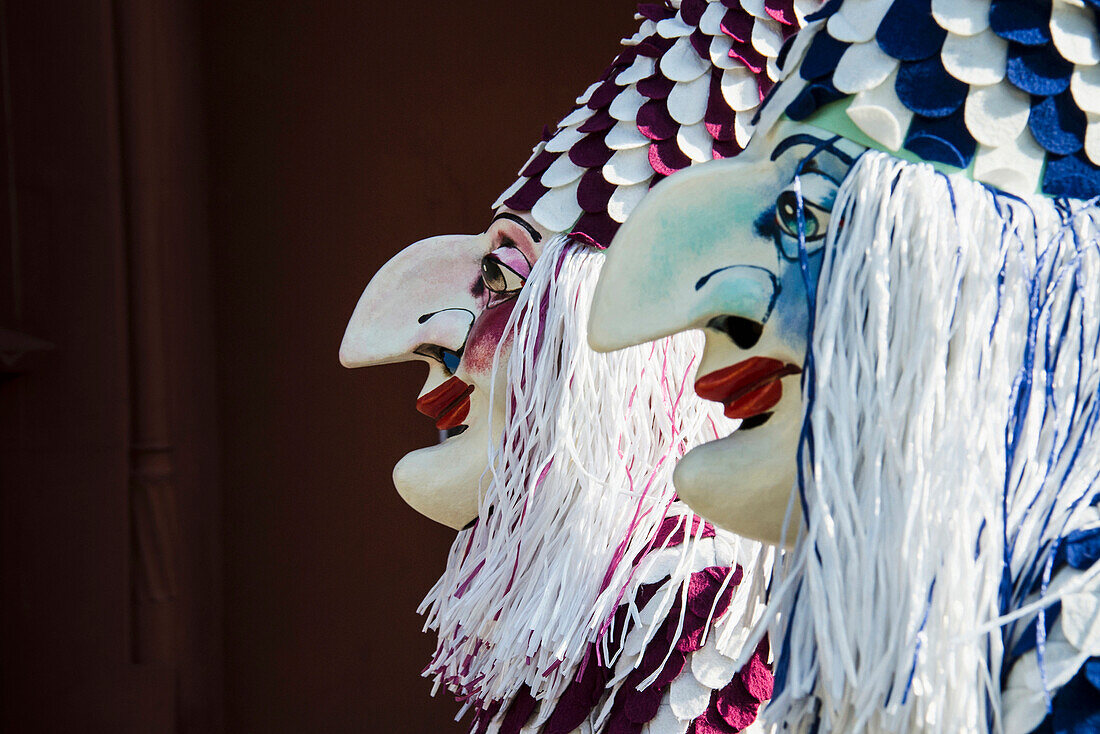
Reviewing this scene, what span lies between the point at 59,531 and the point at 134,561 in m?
0.12

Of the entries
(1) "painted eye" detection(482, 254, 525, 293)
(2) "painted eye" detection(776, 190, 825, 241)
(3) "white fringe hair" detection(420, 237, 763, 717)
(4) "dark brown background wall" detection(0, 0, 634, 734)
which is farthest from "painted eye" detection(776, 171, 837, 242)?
(4) "dark brown background wall" detection(0, 0, 634, 734)

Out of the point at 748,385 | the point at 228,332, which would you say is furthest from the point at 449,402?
the point at 228,332

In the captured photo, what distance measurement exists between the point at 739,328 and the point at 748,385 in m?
0.03

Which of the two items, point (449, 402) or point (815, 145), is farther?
point (449, 402)

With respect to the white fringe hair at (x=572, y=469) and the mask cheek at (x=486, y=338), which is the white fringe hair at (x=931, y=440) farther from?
the mask cheek at (x=486, y=338)

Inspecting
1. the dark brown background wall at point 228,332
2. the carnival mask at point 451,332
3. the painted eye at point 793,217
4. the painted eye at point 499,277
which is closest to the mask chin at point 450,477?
the carnival mask at point 451,332

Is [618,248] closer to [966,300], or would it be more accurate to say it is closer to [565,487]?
[966,300]

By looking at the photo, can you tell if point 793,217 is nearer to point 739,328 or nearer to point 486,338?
point 739,328

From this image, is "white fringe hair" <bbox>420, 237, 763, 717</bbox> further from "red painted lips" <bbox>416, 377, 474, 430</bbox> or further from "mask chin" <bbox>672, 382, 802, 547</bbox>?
"mask chin" <bbox>672, 382, 802, 547</bbox>

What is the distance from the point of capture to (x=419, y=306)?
1027mm

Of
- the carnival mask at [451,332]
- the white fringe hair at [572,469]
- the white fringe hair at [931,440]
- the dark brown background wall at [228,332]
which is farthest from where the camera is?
the dark brown background wall at [228,332]

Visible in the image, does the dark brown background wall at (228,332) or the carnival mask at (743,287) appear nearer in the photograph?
the carnival mask at (743,287)

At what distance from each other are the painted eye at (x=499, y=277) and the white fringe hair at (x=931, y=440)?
17.8 inches

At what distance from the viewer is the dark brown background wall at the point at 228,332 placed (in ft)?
5.30
